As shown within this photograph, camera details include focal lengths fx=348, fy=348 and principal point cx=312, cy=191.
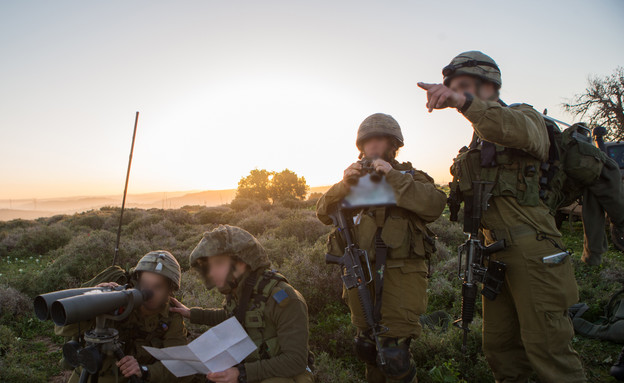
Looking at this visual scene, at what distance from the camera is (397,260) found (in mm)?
2365

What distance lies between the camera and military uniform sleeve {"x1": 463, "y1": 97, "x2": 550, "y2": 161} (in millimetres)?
1981

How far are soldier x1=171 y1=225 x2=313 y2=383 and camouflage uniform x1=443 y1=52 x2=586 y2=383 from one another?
54.6 inches

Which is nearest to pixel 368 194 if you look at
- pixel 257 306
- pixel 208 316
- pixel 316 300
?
pixel 257 306

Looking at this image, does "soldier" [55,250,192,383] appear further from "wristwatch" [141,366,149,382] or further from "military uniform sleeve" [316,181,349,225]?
"military uniform sleeve" [316,181,349,225]

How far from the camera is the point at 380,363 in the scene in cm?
220

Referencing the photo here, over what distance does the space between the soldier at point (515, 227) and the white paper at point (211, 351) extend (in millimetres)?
1745

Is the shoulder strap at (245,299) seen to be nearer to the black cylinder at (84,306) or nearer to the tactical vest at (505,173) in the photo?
the black cylinder at (84,306)

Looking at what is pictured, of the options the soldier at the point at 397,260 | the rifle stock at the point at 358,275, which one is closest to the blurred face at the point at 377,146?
the soldier at the point at 397,260

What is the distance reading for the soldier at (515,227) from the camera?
6.67 ft

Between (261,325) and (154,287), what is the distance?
1.08 metres

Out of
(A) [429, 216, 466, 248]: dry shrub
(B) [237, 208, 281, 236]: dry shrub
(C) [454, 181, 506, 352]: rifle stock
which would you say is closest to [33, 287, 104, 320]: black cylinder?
(C) [454, 181, 506, 352]: rifle stock

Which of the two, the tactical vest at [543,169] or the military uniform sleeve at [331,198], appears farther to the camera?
the military uniform sleeve at [331,198]

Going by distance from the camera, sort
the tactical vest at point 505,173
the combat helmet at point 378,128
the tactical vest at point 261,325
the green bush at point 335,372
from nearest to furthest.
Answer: the tactical vest at point 505,173 < the tactical vest at point 261,325 < the combat helmet at point 378,128 < the green bush at point 335,372

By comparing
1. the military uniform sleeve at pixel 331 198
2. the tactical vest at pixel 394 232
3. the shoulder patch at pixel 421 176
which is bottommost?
the tactical vest at pixel 394 232
